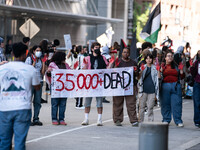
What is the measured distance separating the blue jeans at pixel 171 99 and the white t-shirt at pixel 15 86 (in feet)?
22.6

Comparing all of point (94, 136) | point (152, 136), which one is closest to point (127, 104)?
point (94, 136)

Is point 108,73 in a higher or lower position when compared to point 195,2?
lower

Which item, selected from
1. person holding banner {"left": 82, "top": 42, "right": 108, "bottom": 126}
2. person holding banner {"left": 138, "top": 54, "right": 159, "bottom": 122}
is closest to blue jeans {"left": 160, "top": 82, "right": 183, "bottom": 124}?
person holding banner {"left": 138, "top": 54, "right": 159, "bottom": 122}

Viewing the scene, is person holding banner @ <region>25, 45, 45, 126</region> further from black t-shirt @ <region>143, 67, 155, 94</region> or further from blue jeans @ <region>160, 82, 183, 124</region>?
blue jeans @ <region>160, 82, 183, 124</region>

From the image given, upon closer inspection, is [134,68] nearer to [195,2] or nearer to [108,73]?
[108,73]

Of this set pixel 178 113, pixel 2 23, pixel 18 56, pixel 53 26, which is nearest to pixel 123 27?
pixel 53 26

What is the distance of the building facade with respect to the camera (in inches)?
1534

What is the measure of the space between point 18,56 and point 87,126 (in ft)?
19.6

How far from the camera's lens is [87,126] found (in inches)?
530

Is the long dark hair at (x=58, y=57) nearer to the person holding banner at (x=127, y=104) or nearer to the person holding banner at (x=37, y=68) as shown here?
the person holding banner at (x=37, y=68)

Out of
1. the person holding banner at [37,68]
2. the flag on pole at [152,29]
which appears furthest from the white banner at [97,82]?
the flag on pole at [152,29]

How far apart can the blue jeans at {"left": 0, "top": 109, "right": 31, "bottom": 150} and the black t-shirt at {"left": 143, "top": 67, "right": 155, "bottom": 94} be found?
639 centimetres

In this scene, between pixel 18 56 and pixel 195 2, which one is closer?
pixel 18 56

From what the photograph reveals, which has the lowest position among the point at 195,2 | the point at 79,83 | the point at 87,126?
the point at 87,126
